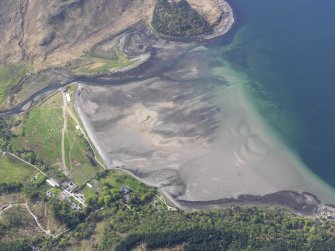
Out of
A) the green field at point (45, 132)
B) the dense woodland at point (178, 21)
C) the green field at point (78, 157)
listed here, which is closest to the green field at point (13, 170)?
the green field at point (45, 132)

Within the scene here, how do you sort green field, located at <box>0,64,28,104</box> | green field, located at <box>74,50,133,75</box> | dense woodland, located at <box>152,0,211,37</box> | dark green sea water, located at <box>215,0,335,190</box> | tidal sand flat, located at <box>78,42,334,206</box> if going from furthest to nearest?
dense woodland, located at <box>152,0,211,37</box>, green field, located at <box>74,50,133,75</box>, green field, located at <box>0,64,28,104</box>, dark green sea water, located at <box>215,0,335,190</box>, tidal sand flat, located at <box>78,42,334,206</box>

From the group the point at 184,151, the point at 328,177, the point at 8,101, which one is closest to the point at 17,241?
the point at 184,151

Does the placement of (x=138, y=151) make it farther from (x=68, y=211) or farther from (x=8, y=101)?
(x=8, y=101)

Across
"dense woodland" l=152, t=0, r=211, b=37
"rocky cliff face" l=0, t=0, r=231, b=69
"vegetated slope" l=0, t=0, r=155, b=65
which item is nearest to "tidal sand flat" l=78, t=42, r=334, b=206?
"dense woodland" l=152, t=0, r=211, b=37

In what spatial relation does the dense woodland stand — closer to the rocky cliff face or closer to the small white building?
the rocky cliff face

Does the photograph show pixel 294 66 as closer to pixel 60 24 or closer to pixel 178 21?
pixel 178 21

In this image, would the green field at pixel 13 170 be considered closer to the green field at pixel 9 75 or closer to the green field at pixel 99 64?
the green field at pixel 9 75
